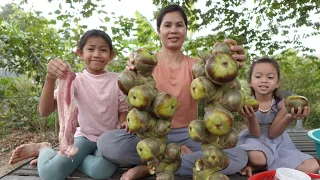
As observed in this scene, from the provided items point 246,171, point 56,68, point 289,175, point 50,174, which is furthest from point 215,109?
point 50,174

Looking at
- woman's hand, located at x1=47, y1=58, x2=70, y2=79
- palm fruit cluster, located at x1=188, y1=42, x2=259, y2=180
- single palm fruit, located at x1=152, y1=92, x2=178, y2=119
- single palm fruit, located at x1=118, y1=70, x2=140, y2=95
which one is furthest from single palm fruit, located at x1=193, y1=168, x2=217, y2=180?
woman's hand, located at x1=47, y1=58, x2=70, y2=79

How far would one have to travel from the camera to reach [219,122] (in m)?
1.39

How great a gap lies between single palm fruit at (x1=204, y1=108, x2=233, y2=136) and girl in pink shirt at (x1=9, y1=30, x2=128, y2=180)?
1309 mm

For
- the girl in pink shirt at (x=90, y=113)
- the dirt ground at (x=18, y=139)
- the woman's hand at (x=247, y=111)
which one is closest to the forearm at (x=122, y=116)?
the girl in pink shirt at (x=90, y=113)

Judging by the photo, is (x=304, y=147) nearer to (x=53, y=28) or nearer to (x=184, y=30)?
(x=184, y=30)

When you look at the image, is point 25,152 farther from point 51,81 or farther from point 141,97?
point 141,97

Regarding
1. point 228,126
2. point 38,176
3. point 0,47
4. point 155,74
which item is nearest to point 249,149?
point 155,74

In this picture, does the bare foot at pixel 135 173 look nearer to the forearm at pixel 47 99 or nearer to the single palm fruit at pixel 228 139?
the forearm at pixel 47 99

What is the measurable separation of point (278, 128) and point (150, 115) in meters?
1.37

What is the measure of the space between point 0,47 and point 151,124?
12.2 ft

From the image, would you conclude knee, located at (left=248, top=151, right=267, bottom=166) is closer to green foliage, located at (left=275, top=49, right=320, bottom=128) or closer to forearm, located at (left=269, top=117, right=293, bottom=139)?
forearm, located at (left=269, top=117, right=293, bottom=139)

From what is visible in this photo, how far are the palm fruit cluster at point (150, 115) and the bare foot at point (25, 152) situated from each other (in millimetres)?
1603

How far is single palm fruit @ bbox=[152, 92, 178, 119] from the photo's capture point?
61.1 inches

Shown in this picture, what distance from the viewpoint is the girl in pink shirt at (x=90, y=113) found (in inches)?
94.3
